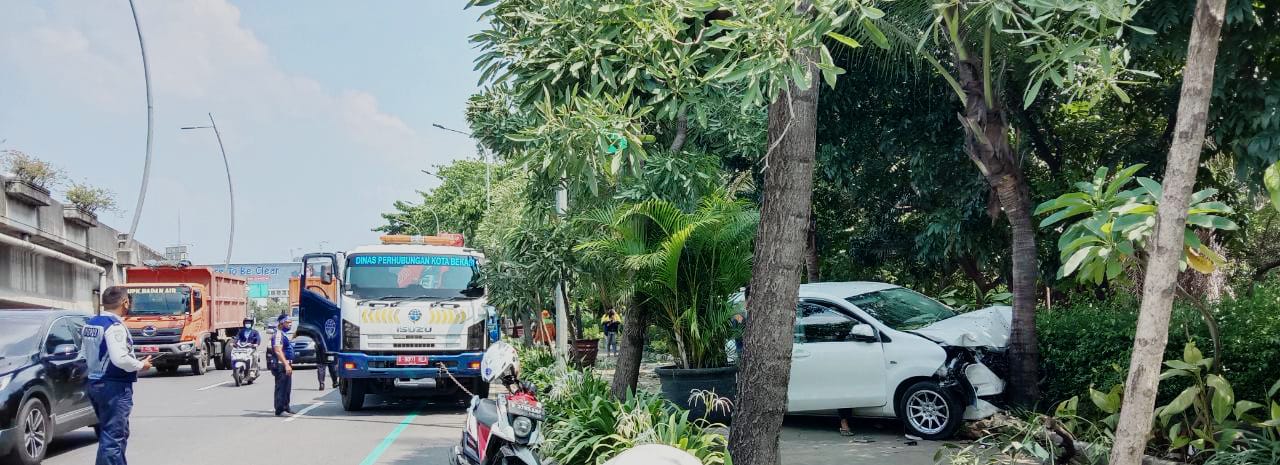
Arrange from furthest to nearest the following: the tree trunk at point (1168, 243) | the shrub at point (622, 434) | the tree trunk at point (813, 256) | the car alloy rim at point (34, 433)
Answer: the tree trunk at point (813, 256) < the car alloy rim at point (34, 433) < the shrub at point (622, 434) < the tree trunk at point (1168, 243)

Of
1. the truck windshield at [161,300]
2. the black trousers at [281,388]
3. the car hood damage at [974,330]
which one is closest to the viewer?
the car hood damage at [974,330]

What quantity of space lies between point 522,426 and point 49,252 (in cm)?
2769

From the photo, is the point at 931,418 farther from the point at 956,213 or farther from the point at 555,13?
the point at 555,13

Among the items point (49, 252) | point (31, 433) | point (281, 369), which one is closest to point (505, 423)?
point (31, 433)

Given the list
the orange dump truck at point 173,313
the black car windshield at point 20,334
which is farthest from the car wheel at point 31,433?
the orange dump truck at point 173,313

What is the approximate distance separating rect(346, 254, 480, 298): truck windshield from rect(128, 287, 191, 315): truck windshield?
37.3 ft

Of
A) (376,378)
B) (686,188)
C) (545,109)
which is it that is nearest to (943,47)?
(686,188)

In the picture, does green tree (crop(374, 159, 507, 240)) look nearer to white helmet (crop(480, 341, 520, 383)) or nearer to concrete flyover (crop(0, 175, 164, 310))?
concrete flyover (crop(0, 175, 164, 310))

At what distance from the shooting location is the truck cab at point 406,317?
542 inches

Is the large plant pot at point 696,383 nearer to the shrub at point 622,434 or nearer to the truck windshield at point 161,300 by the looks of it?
the shrub at point 622,434

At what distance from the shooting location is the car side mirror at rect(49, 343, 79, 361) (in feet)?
32.5

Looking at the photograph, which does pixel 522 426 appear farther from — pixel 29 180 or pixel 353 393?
Result: pixel 29 180

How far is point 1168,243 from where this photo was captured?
12.7ft

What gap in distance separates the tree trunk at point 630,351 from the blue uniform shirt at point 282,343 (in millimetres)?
6829
